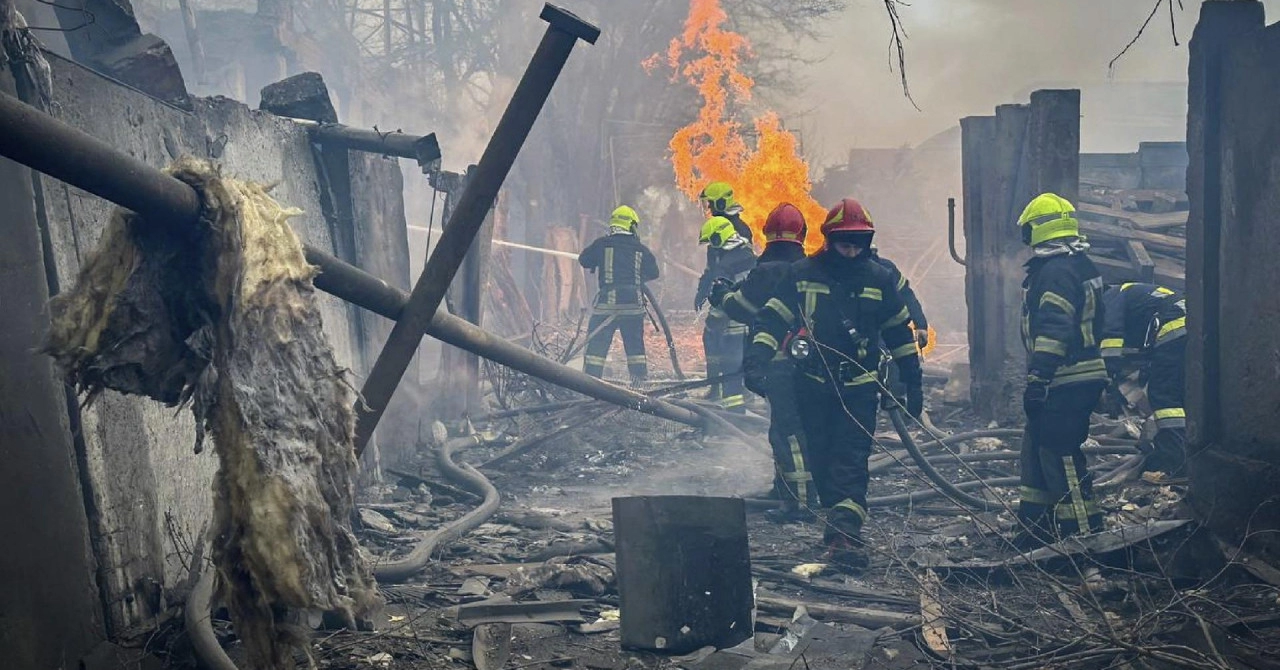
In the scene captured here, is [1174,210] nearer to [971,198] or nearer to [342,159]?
[971,198]

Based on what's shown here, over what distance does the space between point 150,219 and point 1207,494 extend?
550cm

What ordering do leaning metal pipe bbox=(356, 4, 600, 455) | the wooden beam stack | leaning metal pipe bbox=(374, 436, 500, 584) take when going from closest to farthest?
leaning metal pipe bbox=(356, 4, 600, 455) → leaning metal pipe bbox=(374, 436, 500, 584) → the wooden beam stack

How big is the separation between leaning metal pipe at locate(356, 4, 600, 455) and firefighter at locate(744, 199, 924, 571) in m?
3.32

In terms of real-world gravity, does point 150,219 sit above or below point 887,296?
above

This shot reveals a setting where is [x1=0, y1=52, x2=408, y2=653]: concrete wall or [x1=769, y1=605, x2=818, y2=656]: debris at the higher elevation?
[x1=0, y1=52, x2=408, y2=653]: concrete wall

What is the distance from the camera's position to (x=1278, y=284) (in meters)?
5.02

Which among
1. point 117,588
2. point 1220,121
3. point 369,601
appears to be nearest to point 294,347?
point 369,601

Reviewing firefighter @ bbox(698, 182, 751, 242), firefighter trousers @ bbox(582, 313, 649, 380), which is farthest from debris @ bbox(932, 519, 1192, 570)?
firefighter trousers @ bbox(582, 313, 649, 380)

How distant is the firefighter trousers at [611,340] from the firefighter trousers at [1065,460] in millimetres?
5999

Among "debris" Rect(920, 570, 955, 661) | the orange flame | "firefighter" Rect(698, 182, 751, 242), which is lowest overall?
"debris" Rect(920, 570, 955, 661)

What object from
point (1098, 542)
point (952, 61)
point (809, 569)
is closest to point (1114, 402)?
point (1098, 542)

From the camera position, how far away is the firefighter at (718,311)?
11.0 m

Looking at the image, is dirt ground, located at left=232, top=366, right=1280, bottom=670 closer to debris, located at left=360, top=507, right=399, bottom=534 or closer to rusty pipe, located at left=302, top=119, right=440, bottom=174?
debris, located at left=360, top=507, right=399, bottom=534

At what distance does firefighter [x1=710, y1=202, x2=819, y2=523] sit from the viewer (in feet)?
22.6
